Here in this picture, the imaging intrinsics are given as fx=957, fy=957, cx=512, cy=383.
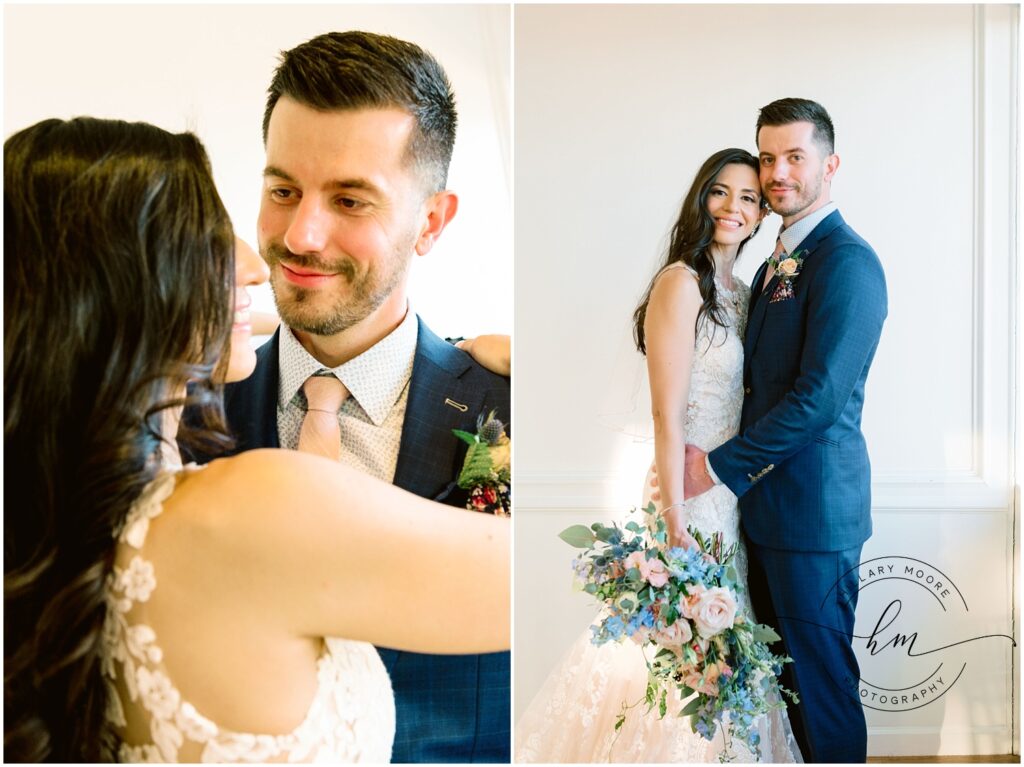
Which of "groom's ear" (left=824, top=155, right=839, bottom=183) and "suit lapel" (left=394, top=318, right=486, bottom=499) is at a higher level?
"groom's ear" (left=824, top=155, right=839, bottom=183)

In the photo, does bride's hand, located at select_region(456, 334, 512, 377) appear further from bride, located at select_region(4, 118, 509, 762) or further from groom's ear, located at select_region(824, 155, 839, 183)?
groom's ear, located at select_region(824, 155, 839, 183)

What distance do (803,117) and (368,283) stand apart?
1.11 metres

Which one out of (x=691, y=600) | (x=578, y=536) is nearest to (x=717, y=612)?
(x=691, y=600)

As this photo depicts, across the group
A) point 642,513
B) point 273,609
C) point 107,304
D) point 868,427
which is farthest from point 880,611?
point 107,304

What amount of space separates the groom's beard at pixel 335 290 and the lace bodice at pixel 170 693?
0.47 meters

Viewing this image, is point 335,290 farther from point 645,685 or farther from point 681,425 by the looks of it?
point 645,685

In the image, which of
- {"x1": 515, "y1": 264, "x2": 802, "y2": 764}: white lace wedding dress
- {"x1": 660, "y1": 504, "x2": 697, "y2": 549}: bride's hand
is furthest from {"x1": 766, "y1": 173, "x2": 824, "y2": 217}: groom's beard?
{"x1": 660, "y1": 504, "x2": 697, "y2": 549}: bride's hand

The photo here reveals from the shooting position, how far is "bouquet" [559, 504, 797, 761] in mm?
2225

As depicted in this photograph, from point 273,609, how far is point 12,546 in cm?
80

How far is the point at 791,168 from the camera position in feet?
7.47

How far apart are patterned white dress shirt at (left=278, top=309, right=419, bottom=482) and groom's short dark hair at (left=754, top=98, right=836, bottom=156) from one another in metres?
1.08

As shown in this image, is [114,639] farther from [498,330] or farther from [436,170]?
[436,170]

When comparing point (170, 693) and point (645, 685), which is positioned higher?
point (170, 693)
